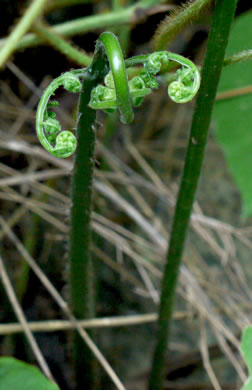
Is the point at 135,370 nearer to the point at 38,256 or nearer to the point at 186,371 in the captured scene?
the point at 186,371

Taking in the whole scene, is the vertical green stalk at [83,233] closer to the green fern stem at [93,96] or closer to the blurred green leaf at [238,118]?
the green fern stem at [93,96]

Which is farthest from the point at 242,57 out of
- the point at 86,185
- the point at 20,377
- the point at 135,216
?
the point at 135,216

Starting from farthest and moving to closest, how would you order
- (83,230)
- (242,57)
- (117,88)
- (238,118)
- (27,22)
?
(238,118)
(27,22)
(83,230)
(242,57)
(117,88)

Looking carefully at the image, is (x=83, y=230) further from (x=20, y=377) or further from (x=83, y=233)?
(x=20, y=377)

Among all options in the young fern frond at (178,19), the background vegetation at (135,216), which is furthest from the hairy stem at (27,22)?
the young fern frond at (178,19)

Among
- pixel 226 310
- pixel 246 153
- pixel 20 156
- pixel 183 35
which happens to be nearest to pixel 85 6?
pixel 183 35

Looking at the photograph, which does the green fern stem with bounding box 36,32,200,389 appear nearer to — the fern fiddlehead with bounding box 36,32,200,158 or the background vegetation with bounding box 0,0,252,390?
the fern fiddlehead with bounding box 36,32,200,158

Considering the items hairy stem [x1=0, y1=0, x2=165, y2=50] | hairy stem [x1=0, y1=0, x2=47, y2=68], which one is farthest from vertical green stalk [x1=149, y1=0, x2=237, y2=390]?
hairy stem [x1=0, y1=0, x2=165, y2=50]
